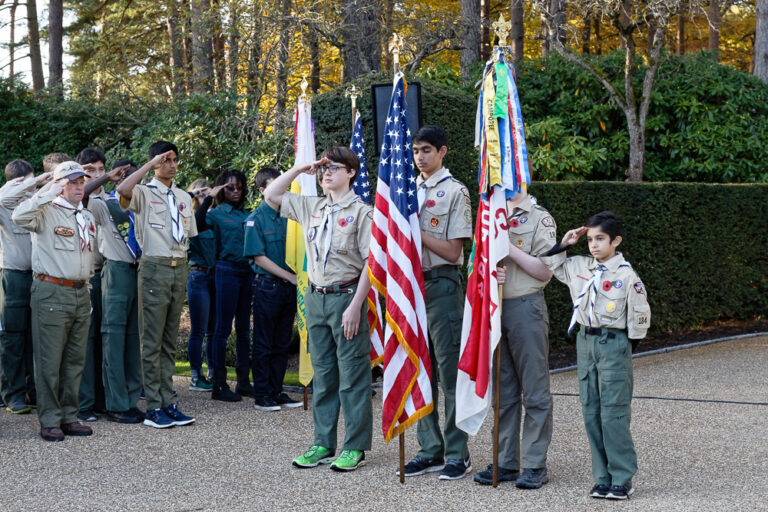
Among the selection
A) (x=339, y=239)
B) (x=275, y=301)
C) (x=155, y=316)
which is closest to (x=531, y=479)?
(x=339, y=239)

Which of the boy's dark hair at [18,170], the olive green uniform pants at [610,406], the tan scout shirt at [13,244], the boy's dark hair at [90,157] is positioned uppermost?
the boy's dark hair at [90,157]

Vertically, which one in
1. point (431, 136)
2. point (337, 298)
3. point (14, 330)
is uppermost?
point (431, 136)

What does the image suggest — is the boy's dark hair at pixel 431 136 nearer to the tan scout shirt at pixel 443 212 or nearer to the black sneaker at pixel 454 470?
the tan scout shirt at pixel 443 212

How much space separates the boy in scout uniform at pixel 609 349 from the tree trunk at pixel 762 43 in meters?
12.8

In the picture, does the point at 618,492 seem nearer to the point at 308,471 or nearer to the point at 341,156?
the point at 308,471

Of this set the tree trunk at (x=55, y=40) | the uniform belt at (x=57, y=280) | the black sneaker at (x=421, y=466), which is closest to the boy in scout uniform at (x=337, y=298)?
the black sneaker at (x=421, y=466)

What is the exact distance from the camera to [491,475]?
5.20 metres

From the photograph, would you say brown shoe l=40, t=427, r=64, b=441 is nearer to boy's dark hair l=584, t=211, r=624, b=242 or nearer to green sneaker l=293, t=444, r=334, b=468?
green sneaker l=293, t=444, r=334, b=468

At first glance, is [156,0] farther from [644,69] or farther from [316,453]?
[316,453]

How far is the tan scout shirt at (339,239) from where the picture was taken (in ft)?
18.0

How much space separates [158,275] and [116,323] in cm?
57

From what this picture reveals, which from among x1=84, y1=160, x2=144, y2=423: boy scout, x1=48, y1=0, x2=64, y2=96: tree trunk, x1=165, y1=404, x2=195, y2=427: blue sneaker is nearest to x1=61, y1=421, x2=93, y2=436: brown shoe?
x1=84, y1=160, x2=144, y2=423: boy scout

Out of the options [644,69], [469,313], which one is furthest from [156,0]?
[469,313]

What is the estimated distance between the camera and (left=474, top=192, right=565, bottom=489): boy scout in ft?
16.8
